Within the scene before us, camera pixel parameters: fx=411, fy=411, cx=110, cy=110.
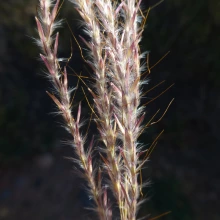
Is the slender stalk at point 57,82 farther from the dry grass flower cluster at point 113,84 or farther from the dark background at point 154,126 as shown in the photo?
the dark background at point 154,126

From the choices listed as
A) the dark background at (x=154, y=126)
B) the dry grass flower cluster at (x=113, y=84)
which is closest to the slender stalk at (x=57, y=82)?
the dry grass flower cluster at (x=113, y=84)

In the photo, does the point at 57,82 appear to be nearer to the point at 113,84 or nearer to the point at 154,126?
the point at 113,84

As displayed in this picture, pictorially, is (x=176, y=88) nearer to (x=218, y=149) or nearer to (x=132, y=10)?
(x=218, y=149)

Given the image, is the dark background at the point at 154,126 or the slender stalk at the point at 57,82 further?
the dark background at the point at 154,126

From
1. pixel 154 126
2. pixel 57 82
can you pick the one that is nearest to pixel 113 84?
pixel 57 82

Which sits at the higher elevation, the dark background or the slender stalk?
the slender stalk

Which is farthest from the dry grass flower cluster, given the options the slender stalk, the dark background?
the dark background

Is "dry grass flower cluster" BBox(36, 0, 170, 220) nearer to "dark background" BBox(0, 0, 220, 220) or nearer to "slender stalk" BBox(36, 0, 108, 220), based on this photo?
"slender stalk" BBox(36, 0, 108, 220)

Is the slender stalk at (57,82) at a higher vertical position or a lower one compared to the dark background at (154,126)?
higher

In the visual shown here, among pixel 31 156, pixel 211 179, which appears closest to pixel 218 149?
pixel 211 179
